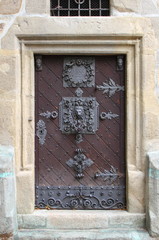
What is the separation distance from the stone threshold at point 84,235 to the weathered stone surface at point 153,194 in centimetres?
12

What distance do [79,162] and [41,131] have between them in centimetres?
54

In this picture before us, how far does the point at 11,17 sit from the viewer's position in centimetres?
319

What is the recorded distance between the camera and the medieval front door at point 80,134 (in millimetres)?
3352

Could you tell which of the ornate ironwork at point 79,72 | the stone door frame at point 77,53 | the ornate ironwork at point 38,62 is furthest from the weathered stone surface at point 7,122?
the ornate ironwork at point 79,72

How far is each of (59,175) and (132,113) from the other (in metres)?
1.05

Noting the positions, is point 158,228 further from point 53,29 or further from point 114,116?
point 53,29

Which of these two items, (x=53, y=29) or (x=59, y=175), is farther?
(x=59, y=175)

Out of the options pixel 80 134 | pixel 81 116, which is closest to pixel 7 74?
pixel 81 116

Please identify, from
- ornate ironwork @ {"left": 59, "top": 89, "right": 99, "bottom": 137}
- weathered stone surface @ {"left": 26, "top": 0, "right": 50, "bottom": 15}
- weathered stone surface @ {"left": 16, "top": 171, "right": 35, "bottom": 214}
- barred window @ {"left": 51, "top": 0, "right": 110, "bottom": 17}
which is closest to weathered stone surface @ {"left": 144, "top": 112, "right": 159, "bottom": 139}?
ornate ironwork @ {"left": 59, "top": 89, "right": 99, "bottom": 137}

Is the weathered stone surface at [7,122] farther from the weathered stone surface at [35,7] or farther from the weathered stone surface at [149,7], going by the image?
the weathered stone surface at [149,7]

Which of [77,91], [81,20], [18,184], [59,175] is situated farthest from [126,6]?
[18,184]

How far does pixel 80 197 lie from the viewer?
132 inches

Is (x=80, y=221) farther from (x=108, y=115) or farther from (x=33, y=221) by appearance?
(x=108, y=115)

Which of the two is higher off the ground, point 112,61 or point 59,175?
point 112,61
